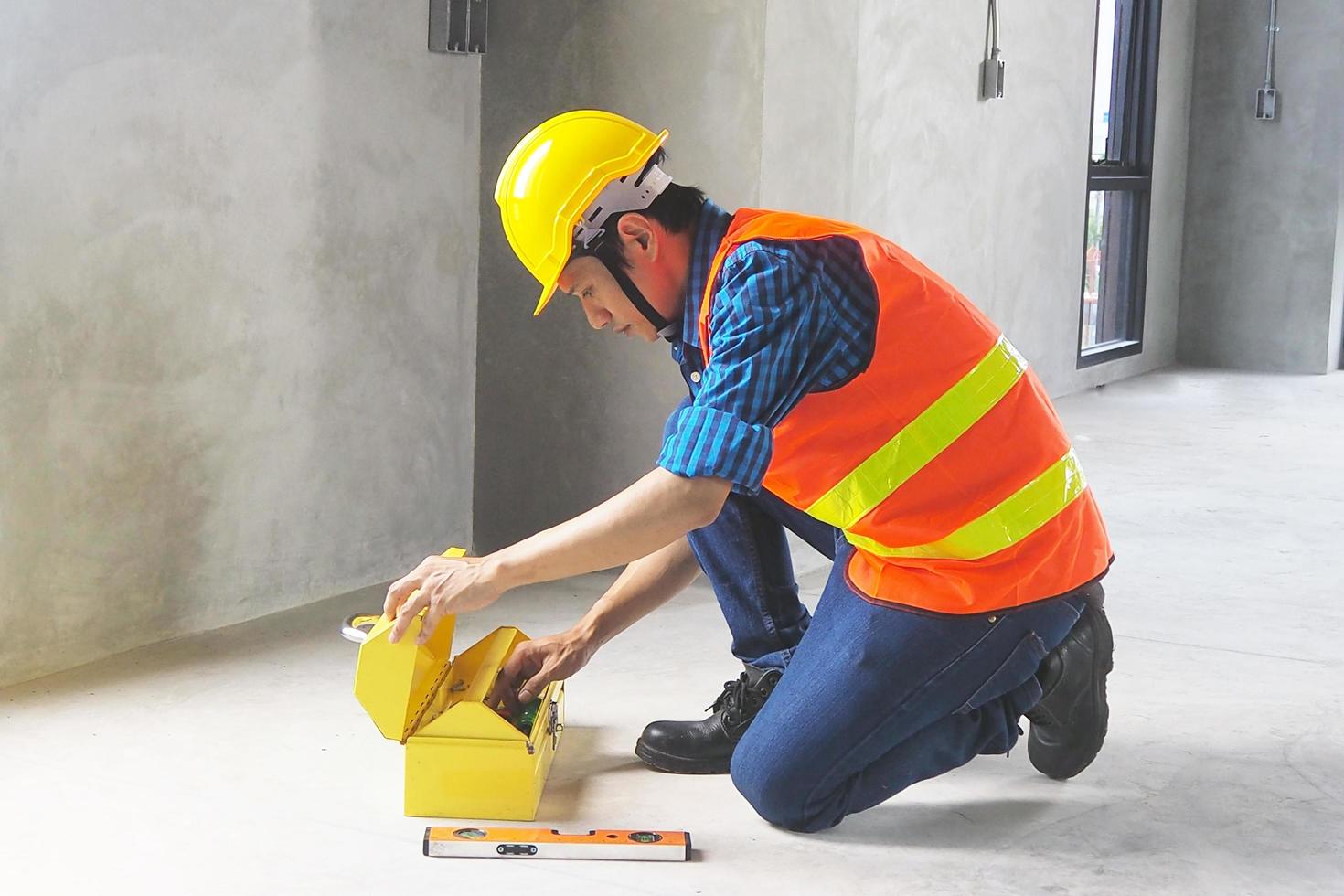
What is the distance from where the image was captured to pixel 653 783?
2238mm

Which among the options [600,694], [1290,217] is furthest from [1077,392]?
[600,694]

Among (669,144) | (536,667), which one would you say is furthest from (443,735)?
(669,144)

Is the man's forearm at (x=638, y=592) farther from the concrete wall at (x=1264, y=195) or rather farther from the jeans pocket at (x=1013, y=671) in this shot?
the concrete wall at (x=1264, y=195)

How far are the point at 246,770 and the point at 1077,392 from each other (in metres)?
4.90

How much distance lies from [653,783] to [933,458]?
2.21ft

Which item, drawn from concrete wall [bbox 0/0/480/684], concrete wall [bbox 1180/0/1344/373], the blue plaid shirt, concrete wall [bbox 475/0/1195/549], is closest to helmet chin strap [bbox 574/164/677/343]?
the blue plaid shirt

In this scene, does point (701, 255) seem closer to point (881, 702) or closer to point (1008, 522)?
point (1008, 522)

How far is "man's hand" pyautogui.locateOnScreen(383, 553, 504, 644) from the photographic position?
1.80 meters

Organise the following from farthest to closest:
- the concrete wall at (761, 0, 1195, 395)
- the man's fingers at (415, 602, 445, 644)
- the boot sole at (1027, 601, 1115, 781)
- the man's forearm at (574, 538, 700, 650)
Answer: the concrete wall at (761, 0, 1195, 395)
the man's forearm at (574, 538, 700, 650)
the boot sole at (1027, 601, 1115, 781)
the man's fingers at (415, 602, 445, 644)

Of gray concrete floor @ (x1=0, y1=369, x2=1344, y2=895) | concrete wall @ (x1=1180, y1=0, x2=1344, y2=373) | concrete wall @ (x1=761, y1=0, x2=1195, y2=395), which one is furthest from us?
concrete wall @ (x1=1180, y1=0, x2=1344, y2=373)

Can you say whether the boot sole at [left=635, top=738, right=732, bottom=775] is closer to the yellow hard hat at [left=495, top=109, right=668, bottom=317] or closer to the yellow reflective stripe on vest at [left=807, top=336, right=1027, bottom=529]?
the yellow reflective stripe on vest at [left=807, top=336, right=1027, bottom=529]

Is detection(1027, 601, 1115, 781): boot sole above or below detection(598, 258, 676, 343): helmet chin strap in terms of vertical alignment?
below

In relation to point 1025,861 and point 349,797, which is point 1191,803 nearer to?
point 1025,861

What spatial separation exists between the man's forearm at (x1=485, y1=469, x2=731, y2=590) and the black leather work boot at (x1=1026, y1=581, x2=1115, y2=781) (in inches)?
25.4
